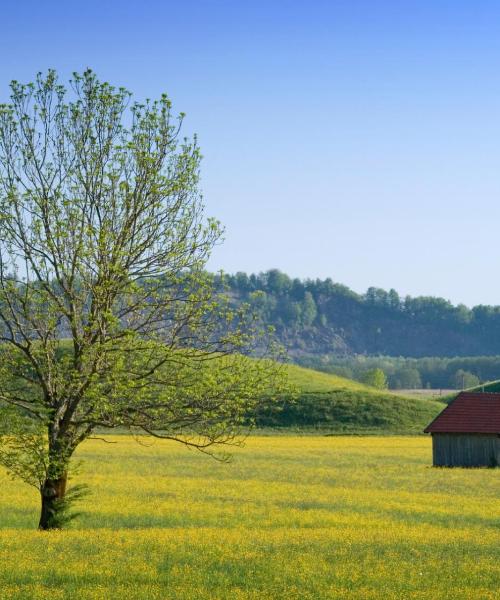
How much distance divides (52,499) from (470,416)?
4355cm

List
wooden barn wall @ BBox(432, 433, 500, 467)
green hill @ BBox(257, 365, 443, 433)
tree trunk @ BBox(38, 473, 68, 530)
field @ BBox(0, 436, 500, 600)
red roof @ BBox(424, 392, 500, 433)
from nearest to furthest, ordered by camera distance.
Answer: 1. field @ BBox(0, 436, 500, 600)
2. tree trunk @ BBox(38, 473, 68, 530)
3. wooden barn wall @ BBox(432, 433, 500, 467)
4. red roof @ BBox(424, 392, 500, 433)
5. green hill @ BBox(257, 365, 443, 433)

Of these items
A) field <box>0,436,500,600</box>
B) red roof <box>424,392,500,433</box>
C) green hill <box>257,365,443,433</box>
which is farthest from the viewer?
green hill <box>257,365,443,433</box>

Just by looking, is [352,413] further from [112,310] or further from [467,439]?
[112,310]

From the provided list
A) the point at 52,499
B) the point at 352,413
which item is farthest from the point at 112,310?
the point at 352,413

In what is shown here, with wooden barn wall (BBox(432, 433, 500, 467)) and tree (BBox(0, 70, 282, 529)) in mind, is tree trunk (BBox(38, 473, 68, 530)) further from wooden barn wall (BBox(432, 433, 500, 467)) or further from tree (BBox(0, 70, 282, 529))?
wooden barn wall (BBox(432, 433, 500, 467))

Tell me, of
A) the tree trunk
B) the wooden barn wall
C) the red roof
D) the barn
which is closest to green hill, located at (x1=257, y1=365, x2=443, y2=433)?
the red roof

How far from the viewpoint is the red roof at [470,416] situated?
6412 centimetres

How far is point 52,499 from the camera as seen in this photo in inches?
1052

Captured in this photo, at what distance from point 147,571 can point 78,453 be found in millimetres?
49542

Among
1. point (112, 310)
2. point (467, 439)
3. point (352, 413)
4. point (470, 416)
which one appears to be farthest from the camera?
point (352, 413)

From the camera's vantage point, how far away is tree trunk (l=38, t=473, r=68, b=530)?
1038 inches

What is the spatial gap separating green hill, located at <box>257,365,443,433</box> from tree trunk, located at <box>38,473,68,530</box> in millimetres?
81357

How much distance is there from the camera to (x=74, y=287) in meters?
25.3

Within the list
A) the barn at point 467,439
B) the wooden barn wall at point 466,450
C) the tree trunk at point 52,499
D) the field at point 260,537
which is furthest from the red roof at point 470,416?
the tree trunk at point 52,499
